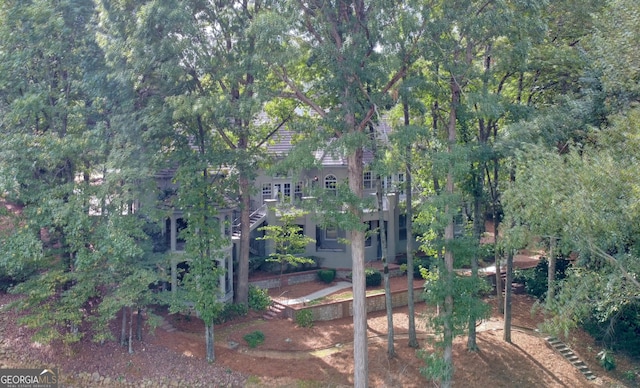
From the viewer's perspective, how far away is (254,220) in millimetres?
23969

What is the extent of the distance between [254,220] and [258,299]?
16.9 ft

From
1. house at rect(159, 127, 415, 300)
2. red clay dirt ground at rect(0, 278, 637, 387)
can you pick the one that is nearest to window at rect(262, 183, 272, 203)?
house at rect(159, 127, 415, 300)

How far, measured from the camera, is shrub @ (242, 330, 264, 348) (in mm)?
16547

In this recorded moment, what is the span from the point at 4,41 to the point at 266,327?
12.1 metres

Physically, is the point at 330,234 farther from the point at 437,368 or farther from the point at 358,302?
the point at 437,368

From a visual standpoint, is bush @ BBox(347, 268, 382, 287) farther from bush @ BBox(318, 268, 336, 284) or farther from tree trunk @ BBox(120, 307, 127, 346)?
tree trunk @ BBox(120, 307, 127, 346)

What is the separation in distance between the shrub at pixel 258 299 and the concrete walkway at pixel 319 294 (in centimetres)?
60

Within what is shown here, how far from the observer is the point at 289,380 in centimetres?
1484

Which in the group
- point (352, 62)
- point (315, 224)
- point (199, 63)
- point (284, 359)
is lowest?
point (284, 359)

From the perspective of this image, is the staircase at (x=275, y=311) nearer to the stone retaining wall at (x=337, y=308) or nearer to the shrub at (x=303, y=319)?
the stone retaining wall at (x=337, y=308)

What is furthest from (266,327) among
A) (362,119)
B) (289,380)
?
(362,119)

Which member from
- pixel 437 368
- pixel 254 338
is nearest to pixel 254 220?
pixel 254 338

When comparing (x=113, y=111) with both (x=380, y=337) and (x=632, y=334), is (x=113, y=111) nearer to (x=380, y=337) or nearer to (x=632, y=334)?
(x=380, y=337)

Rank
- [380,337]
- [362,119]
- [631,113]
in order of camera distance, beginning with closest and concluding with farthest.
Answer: [631,113] → [362,119] → [380,337]
